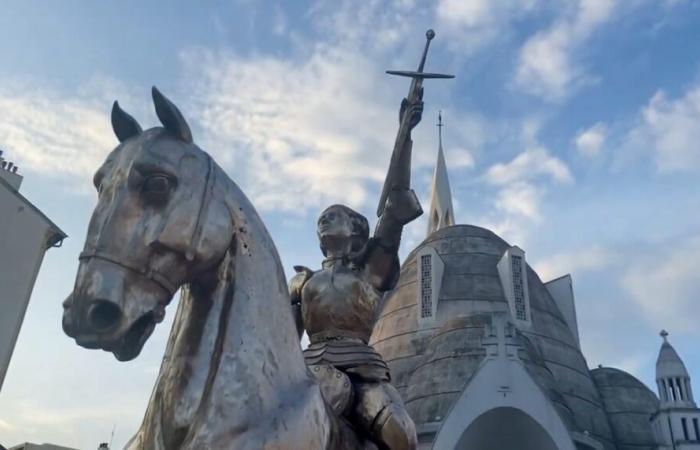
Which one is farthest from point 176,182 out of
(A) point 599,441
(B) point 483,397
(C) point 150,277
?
(A) point 599,441

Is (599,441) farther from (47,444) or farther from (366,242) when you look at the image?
(366,242)

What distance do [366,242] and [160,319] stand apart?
6.00 ft

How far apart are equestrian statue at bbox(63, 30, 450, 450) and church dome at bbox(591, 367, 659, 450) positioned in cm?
3408

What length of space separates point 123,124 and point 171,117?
0.75ft

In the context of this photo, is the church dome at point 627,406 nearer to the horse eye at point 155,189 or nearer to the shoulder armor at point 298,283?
the shoulder armor at point 298,283

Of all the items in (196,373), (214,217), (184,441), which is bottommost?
(184,441)

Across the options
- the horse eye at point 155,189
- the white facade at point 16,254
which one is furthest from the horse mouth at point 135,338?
the white facade at point 16,254

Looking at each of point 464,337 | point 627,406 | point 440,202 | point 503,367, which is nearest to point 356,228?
point 503,367

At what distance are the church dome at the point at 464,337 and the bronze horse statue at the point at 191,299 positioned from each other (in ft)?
84.0

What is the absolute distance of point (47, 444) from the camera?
24.0 metres

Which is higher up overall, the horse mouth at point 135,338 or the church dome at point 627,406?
the church dome at point 627,406

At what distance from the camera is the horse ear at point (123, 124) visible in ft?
8.72

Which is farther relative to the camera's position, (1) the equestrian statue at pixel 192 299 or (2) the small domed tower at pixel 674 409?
(2) the small domed tower at pixel 674 409

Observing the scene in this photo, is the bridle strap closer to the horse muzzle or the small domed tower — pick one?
the horse muzzle
